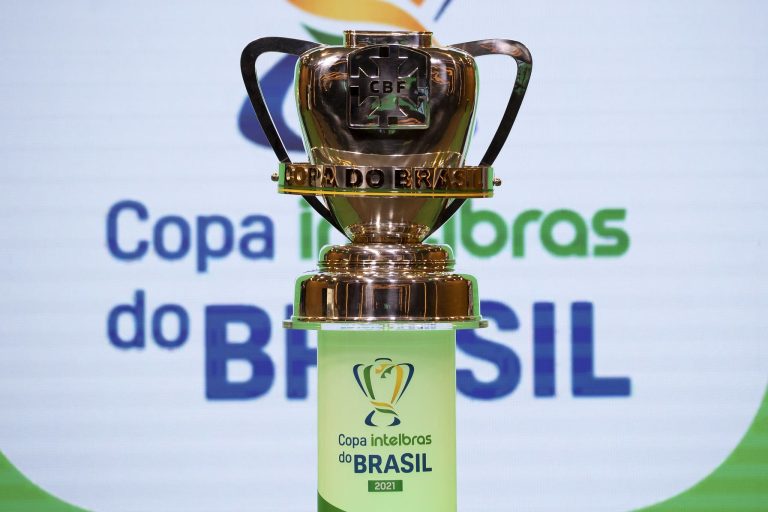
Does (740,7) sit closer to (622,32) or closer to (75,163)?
(622,32)

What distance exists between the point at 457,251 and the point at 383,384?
3.96 ft

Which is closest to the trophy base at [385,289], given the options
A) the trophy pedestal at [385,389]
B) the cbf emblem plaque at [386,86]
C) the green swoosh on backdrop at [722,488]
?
the trophy pedestal at [385,389]

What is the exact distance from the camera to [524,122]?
264 cm

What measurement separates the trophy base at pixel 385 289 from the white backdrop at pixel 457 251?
107 centimetres

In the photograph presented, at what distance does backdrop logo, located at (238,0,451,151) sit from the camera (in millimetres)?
2627

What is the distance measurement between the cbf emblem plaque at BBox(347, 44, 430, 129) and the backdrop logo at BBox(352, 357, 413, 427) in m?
0.29

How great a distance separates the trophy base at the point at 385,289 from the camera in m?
1.46

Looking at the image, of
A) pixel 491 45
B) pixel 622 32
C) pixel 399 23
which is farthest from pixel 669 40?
pixel 491 45

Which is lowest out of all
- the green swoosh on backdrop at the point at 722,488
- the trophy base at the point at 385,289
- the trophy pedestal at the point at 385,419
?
the green swoosh on backdrop at the point at 722,488

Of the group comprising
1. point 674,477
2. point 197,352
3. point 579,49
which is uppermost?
point 579,49

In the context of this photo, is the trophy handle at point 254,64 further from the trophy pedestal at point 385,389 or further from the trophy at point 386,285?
the trophy pedestal at point 385,389

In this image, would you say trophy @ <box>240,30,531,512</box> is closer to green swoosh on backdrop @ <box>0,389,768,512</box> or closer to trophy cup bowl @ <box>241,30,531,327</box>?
trophy cup bowl @ <box>241,30,531,327</box>

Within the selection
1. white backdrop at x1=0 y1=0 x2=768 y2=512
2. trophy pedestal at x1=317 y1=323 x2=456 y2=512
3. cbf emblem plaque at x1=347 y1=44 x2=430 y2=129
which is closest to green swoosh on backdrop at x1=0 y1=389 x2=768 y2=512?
white backdrop at x1=0 y1=0 x2=768 y2=512

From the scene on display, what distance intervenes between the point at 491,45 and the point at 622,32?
3.77 feet
